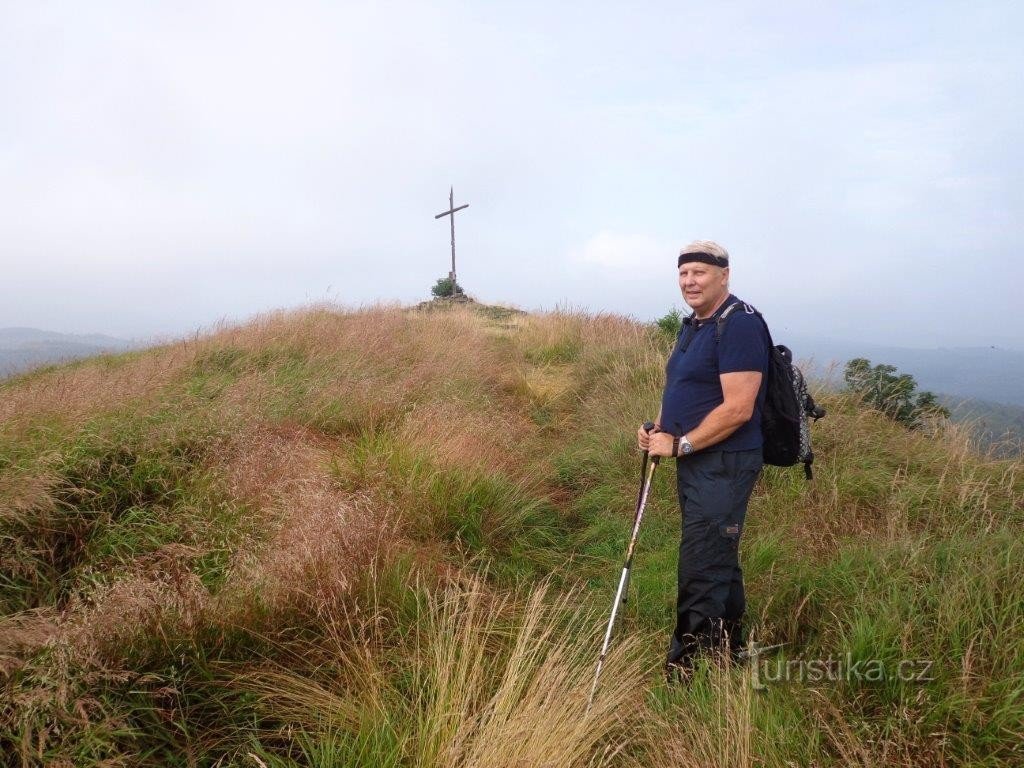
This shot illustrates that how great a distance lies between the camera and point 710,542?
2.60 m

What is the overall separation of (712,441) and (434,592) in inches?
60.3

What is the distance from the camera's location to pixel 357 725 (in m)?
2.11

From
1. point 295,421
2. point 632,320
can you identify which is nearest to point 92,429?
point 295,421

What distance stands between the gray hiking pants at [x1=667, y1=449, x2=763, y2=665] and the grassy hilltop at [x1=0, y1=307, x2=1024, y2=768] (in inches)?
10.5

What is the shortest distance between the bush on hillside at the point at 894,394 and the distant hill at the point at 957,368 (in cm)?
17

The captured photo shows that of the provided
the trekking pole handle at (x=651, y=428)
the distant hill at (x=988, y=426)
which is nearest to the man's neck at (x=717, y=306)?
the trekking pole handle at (x=651, y=428)

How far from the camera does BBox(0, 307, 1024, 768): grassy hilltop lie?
1906mm

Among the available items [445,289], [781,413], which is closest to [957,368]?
[445,289]

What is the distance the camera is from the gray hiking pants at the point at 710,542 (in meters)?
2.57

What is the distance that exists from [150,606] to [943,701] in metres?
2.75

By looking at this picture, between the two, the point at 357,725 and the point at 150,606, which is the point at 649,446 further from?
the point at 150,606

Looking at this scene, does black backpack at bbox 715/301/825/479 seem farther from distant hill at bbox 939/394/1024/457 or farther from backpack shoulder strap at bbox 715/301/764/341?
→ distant hill at bbox 939/394/1024/457

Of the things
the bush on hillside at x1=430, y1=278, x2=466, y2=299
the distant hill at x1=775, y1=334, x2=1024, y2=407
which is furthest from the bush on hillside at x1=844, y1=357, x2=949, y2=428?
the bush on hillside at x1=430, y1=278, x2=466, y2=299

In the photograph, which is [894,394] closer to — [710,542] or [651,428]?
[651,428]
